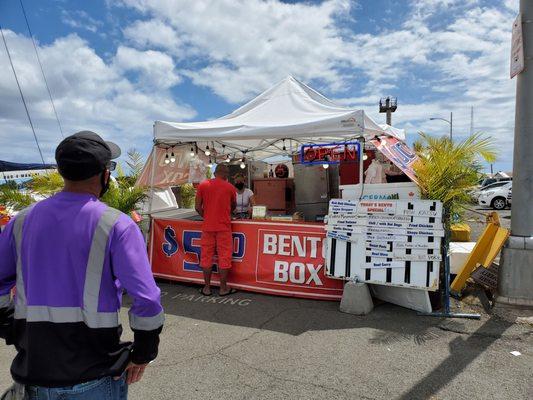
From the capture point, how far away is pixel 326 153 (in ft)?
26.1

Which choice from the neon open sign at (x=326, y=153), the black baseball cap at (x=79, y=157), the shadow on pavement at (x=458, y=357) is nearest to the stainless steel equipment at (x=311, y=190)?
the neon open sign at (x=326, y=153)

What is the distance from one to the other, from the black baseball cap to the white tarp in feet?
14.2

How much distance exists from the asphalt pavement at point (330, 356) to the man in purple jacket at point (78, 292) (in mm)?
1839

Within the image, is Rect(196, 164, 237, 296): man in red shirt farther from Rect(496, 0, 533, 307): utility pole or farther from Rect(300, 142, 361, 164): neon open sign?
Rect(496, 0, 533, 307): utility pole

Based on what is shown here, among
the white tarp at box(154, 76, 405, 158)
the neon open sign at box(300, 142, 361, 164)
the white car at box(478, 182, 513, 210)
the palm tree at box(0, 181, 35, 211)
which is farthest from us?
the white car at box(478, 182, 513, 210)

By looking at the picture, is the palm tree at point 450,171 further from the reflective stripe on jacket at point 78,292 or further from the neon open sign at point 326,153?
the reflective stripe on jacket at point 78,292

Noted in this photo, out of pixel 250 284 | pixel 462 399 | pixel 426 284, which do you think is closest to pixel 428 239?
pixel 426 284

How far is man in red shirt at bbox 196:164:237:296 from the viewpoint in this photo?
6.11 meters

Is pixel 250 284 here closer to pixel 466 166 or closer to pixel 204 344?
pixel 204 344

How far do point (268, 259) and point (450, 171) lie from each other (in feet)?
9.06

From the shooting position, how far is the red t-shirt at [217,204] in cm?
610

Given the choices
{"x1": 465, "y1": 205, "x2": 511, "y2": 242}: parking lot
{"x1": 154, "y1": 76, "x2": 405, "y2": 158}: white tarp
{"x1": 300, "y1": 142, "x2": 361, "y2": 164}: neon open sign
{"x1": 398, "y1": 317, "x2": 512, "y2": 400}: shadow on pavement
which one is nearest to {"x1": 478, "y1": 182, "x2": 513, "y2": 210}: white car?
{"x1": 465, "y1": 205, "x2": 511, "y2": 242}: parking lot

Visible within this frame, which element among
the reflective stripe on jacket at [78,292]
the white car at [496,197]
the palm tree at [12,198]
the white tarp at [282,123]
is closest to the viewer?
the reflective stripe on jacket at [78,292]

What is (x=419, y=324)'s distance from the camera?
4742 mm
